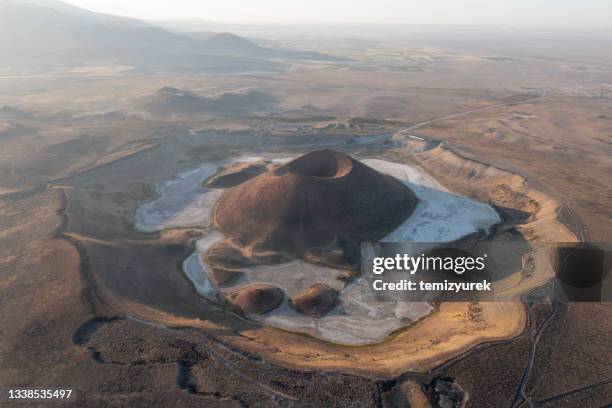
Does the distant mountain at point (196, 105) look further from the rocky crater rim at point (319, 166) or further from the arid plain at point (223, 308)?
the rocky crater rim at point (319, 166)

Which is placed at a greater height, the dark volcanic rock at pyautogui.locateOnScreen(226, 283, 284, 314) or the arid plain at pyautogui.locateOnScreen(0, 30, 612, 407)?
the arid plain at pyautogui.locateOnScreen(0, 30, 612, 407)

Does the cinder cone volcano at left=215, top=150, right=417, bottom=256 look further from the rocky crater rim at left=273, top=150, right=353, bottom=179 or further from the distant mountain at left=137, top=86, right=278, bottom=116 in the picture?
the distant mountain at left=137, top=86, right=278, bottom=116

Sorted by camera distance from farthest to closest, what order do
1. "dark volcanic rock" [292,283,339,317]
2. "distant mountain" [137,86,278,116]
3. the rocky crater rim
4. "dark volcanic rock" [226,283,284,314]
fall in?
"distant mountain" [137,86,278,116] < the rocky crater rim < "dark volcanic rock" [226,283,284,314] < "dark volcanic rock" [292,283,339,317]

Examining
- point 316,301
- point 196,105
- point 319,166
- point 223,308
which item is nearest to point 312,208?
point 319,166

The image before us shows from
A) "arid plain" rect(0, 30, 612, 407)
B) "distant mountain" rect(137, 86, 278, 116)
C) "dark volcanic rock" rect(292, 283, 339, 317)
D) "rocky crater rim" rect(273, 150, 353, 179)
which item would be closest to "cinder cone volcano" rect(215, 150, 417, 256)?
"rocky crater rim" rect(273, 150, 353, 179)

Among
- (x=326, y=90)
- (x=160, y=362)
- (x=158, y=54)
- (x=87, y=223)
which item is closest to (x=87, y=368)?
(x=160, y=362)

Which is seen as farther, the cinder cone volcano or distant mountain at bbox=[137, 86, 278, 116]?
distant mountain at bbox=[137, 86, 278, 116]
